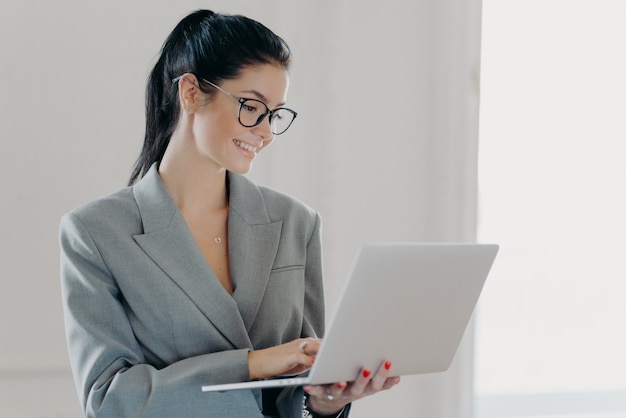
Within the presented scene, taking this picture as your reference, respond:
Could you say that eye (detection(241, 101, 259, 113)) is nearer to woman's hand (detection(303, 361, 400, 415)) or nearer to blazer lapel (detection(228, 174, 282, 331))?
blazer lapel (detection(228, 174, 282, 331))

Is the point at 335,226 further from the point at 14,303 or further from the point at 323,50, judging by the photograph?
the point at 14,303

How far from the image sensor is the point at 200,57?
1690 millimetres

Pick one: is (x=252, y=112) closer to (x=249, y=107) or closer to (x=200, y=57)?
(x=249, y=107)

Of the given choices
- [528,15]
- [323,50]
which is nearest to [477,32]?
[528,15]

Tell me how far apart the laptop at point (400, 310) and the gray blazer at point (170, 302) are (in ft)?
0.30

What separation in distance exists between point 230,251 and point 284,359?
33cm

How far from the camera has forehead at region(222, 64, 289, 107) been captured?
1661 millimetres

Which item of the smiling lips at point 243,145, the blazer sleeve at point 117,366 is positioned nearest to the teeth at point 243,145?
the smiling lips at point 243,145

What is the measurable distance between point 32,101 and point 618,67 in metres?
2.11

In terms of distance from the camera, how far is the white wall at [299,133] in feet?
7.38

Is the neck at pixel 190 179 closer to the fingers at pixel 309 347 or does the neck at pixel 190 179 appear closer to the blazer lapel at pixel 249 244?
the blazer lapel at pixel 249 244

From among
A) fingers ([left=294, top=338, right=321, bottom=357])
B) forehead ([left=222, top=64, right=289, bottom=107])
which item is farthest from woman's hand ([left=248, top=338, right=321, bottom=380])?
forehead ([left=222, top=64, right=289, bottom=107])

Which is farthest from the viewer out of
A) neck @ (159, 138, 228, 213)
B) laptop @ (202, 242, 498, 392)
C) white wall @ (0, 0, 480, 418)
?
white wall @ (0, 0, 480, 418)

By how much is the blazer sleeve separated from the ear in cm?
33
